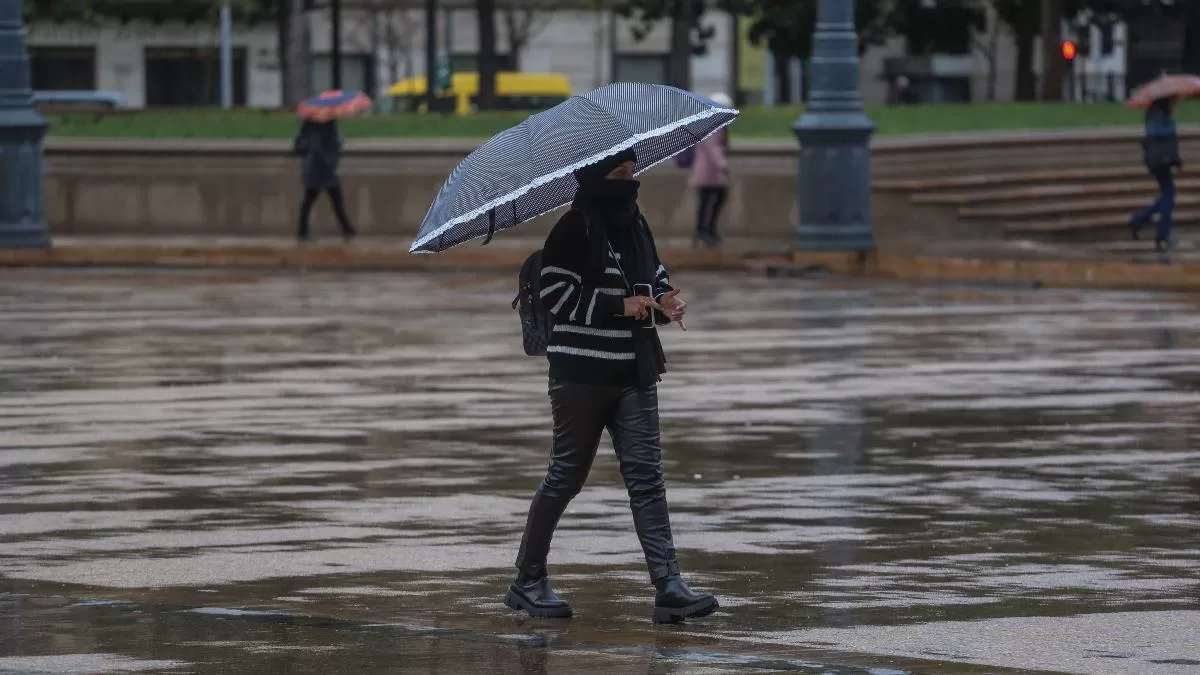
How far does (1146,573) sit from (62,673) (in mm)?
4129

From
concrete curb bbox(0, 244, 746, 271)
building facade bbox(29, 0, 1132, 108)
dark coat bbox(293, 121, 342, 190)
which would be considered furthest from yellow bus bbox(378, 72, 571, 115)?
concrete curb bbox(0, 244, 746, 271)

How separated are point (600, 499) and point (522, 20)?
216 ft

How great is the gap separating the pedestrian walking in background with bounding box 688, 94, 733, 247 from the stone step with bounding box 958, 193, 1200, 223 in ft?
9.90

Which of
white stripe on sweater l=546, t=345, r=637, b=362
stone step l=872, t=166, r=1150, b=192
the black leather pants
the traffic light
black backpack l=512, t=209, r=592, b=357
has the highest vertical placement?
black backpack l=512, t=209, r=592, b=357

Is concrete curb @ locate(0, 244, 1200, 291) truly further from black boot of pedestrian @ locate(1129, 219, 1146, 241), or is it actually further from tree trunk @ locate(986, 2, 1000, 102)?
tree trunk @ locate(986, 2, 1000, 102)

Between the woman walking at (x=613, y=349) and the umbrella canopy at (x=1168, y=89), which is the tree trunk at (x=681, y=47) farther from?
the woman walking at (x=613, y=349)

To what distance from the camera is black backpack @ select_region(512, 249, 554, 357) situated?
369 inches

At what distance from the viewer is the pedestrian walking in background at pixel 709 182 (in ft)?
105

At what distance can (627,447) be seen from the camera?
Result: 9320 millimetres

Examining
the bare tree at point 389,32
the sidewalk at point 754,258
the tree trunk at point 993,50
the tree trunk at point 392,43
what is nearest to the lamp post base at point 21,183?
the sidewalk at point 754,258

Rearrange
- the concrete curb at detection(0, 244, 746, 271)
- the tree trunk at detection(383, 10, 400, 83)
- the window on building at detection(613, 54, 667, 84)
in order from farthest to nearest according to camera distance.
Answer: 1. the window on building at detection(613, 54, 667, 84)
2. the tree trunk at detection(383, 10, 400, 83)
3. the concrete curb at detection(0, 244, 746, 271)

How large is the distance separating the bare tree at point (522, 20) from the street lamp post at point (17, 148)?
40302 mm

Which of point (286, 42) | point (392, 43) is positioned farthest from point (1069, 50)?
point (392, 43)

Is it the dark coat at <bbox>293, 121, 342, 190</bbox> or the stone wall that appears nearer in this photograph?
the dark coat at <bbox>293, 121, 342, 190</bbox>
